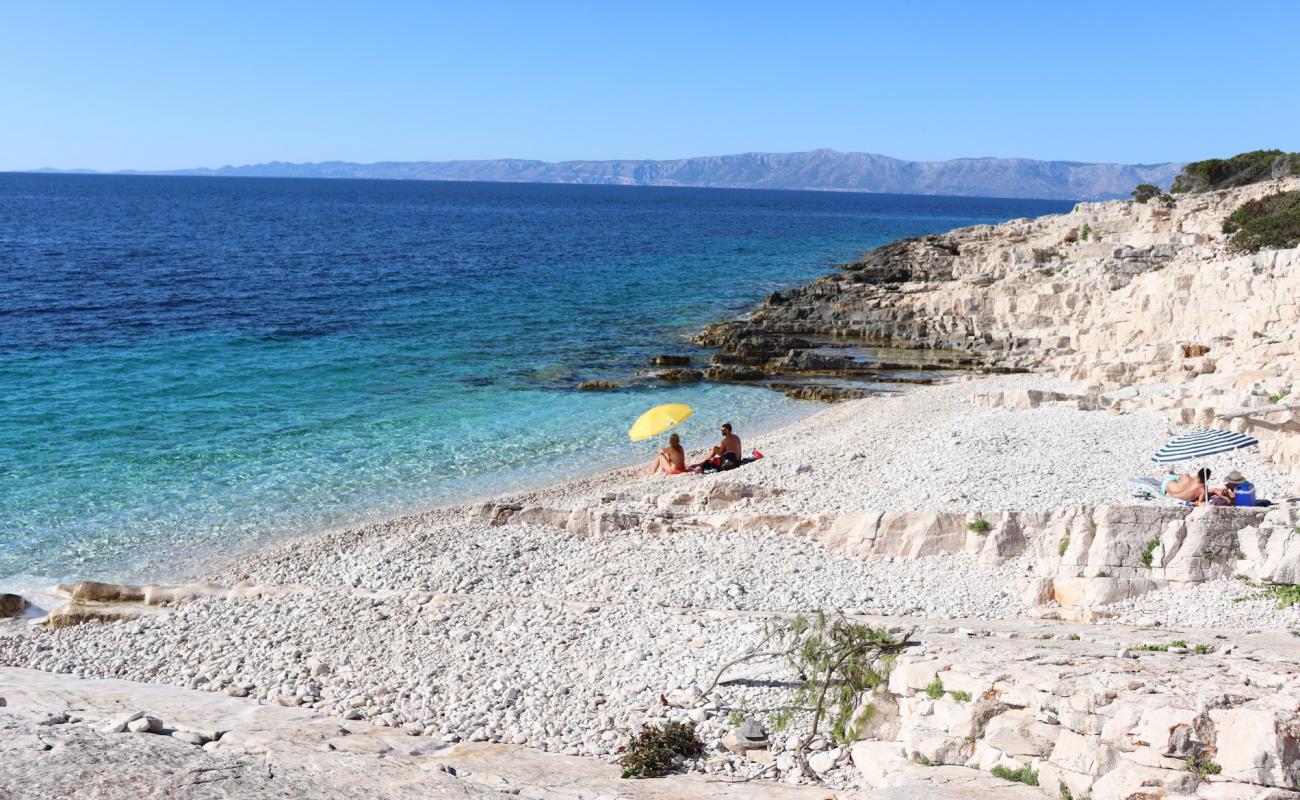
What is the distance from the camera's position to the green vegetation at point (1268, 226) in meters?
35.6

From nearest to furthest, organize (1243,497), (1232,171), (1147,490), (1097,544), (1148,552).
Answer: (1148,552) → (1097,544) → (1243,497) → (1147,490) → (1232,171)

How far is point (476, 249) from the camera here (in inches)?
3039

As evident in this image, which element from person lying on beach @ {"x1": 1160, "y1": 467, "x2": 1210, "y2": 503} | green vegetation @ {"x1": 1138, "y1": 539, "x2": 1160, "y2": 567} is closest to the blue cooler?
person lying on beach @ {"x1": 1160, "y1": 467, "x2": 1210, "y2": 503}

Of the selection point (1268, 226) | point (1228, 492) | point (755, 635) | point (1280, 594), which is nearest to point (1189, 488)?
point (1228, 492)

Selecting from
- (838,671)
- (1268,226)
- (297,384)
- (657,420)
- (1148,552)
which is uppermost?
(1268,226)

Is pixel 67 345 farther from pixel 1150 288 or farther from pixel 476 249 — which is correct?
pixel 476 249

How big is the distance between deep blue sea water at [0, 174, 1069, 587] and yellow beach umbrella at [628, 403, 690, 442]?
2920mm

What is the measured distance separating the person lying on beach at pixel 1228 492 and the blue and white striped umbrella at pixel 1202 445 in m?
1.84

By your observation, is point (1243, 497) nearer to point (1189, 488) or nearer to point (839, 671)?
point (1189, 488)

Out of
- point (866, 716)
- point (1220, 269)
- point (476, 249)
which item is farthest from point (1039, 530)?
point (476, 249)

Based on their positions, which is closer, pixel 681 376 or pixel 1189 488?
pixel 1189 488

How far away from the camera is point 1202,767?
22.1 feet

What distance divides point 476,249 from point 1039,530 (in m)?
67.9

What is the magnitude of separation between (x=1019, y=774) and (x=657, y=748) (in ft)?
10.6
